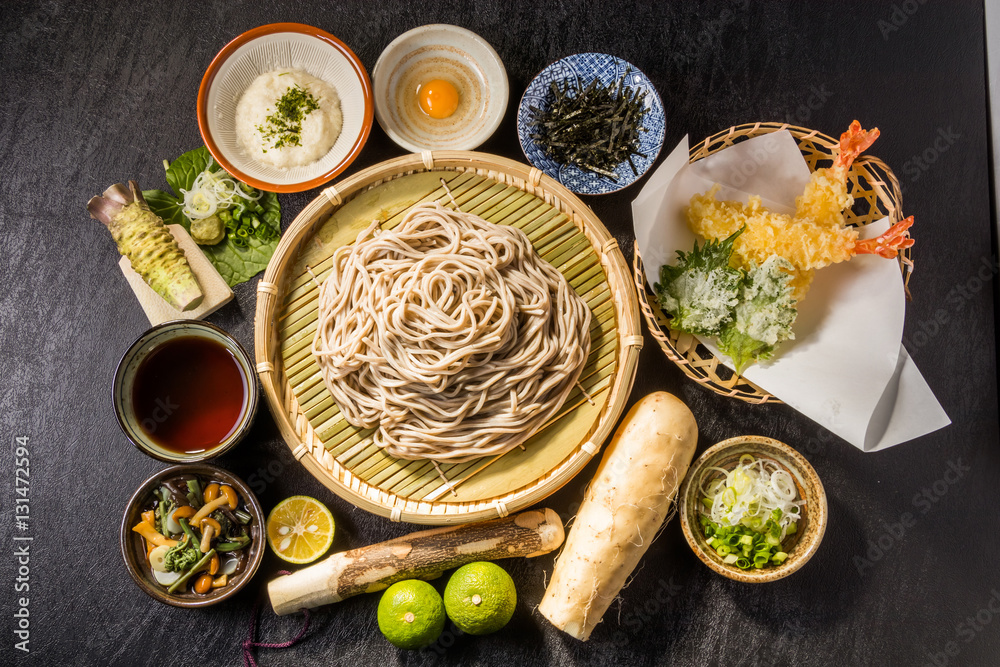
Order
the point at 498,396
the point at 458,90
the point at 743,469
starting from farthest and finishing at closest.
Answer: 1. the point at 458,90
2. the point at 743,469
3. the point at 498,396

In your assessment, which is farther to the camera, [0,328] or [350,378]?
[0,328]

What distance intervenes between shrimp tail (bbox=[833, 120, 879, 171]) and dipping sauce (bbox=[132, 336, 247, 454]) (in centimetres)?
350

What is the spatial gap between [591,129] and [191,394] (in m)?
2.75

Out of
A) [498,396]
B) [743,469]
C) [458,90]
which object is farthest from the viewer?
[458,90]

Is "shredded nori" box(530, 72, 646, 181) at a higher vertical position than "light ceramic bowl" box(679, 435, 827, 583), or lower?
higher

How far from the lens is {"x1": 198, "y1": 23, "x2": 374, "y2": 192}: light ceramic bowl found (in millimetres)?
3525

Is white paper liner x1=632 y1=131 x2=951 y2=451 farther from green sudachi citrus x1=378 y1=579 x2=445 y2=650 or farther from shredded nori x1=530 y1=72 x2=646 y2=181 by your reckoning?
green sudachi citrus x1=378 y1=579 x2=445 y2=650

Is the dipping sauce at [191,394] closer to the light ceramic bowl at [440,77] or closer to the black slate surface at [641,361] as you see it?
the black slate surface at [641,361]

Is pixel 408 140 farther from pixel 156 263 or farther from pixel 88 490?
pixel 88 490

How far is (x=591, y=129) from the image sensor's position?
362cm

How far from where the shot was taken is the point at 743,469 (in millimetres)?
3549

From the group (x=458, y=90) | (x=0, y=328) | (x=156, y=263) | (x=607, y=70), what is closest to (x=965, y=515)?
(x=607, y=70)

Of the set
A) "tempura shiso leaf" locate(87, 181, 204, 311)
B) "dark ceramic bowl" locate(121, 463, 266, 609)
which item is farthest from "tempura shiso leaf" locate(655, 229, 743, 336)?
"tempura shiso leaf" locate(87, 181, 204, 311)

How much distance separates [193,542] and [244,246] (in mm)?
1743
